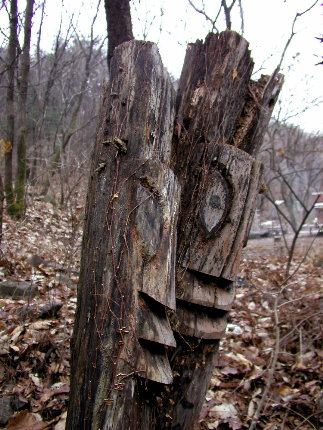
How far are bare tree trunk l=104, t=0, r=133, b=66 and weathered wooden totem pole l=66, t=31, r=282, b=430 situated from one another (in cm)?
296

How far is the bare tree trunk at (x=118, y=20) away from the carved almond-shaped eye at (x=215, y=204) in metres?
3.64

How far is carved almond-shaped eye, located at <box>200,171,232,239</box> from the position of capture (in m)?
2.44

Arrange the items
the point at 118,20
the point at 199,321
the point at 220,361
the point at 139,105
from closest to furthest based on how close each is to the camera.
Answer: the point at 139,105
the point at 199,321
the point at 220,361
the point at 118,20

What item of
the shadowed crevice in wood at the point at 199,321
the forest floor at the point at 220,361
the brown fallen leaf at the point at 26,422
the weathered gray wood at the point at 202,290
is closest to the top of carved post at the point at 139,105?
the weathered gray wood at the point at 202,290

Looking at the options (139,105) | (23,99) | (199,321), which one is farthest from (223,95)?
(23,99)

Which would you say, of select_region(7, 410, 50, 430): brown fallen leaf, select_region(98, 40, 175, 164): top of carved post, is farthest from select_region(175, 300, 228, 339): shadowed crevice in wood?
select_region(7, 410, 50, 430): brown fallen leaf

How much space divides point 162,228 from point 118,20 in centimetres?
422

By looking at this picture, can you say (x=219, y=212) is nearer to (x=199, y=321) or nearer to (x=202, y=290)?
(x=202, y=290)

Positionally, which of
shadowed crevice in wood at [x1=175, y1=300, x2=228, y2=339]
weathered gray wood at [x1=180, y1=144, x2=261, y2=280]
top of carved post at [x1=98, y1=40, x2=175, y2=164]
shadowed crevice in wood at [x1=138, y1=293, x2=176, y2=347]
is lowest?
shadowed crevice in wood at [x1=175, y1=300, x2=228, y2=339]

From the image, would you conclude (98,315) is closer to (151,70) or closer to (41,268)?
(151,70)

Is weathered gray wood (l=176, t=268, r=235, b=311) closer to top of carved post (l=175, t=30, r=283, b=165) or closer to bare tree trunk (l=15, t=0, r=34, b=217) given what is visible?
top of carved post (l=175, t=30, r=283, b=165)

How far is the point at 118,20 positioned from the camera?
17.1ft

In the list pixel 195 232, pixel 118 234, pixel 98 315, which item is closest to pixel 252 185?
pixel 195 232

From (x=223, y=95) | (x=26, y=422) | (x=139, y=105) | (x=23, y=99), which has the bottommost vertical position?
(x=26, y=422)
